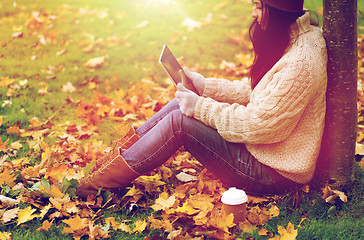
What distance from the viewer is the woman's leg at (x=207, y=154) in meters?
2.44

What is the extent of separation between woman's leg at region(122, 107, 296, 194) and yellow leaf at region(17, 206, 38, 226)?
2.29 ft

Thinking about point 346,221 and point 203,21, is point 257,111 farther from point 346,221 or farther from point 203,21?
point 203,21

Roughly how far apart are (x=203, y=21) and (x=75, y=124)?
3.21 metres

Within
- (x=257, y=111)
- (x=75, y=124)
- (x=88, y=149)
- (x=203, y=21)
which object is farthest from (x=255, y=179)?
(x=203, y=21)

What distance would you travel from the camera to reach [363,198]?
8.18 ft

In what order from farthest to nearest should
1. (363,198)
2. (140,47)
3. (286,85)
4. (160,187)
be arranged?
1. (140,47)
2. (160,187)
3. (363,198)
4. (286,85)

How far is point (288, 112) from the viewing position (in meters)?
2.17

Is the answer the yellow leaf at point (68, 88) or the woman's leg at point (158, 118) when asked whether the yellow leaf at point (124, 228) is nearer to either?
the woman's leg at point (158, 118)

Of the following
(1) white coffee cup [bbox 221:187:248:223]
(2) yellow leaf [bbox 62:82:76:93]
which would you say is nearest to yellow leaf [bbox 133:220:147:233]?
(1) white coffee cup [bbox 221:187:248:223]

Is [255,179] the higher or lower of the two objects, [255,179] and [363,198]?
the higher

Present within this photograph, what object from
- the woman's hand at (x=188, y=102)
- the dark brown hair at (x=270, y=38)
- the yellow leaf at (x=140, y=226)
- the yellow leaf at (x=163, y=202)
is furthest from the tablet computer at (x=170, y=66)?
the yellow leaf at (x=140, y=226)

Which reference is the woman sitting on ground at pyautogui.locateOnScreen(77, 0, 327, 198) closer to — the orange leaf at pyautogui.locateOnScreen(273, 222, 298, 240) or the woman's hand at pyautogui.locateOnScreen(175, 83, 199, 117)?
the woman's hand at pyautogui.locateOnScreen(175, 83, 199, 117)

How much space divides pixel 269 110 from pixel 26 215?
66.2 inches

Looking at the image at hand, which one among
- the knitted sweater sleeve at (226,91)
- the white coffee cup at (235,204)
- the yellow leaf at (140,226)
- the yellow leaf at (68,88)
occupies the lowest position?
the yellow leaf at (68,88)
